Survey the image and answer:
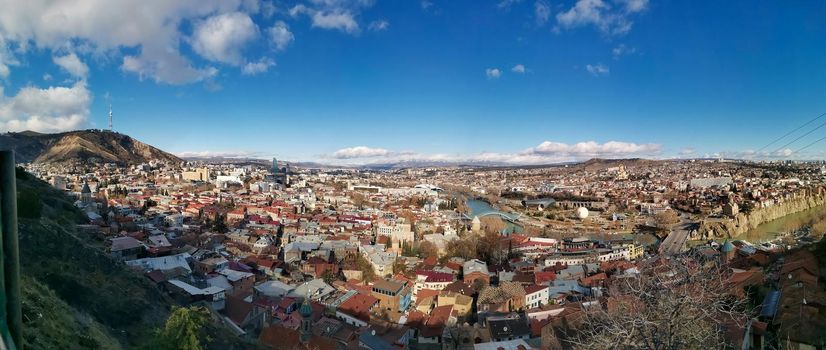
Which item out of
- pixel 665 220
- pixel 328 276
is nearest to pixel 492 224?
pixel 665 220

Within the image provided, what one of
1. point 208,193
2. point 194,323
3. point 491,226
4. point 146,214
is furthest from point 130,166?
point 194,323

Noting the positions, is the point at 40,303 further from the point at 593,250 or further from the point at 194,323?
the point at 593,250

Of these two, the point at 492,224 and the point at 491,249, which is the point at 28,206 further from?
the point at 492,224

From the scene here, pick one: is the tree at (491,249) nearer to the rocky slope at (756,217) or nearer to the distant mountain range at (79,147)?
the rocky slope at (756,217)

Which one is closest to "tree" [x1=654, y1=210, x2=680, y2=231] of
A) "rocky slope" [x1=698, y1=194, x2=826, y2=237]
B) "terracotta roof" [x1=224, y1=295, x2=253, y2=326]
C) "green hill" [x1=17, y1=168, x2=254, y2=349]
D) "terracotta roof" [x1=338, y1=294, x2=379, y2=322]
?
"rocky slope" [x1=698, y1=194, x2=826, y2=237]

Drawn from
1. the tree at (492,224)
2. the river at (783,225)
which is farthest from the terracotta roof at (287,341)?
the river at (783,225)
